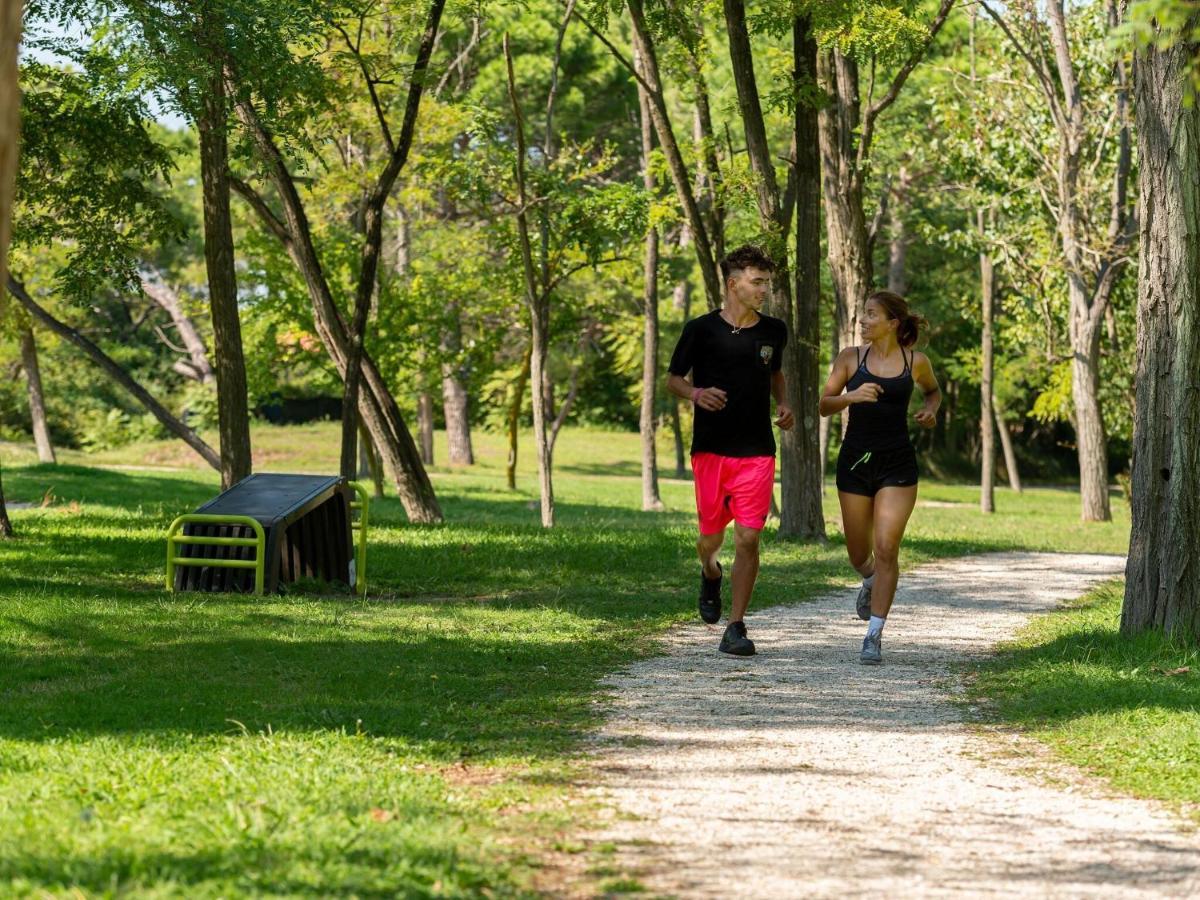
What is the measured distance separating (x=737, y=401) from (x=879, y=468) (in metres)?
0.89

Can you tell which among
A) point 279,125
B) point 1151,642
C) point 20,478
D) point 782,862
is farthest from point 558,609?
point 20,478

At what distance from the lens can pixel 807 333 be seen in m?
18.3

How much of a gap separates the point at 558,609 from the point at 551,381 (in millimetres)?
36919

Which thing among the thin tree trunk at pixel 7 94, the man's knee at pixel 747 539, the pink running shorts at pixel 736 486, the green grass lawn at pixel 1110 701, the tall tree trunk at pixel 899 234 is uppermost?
the tall tree trunk at pixel 899 234

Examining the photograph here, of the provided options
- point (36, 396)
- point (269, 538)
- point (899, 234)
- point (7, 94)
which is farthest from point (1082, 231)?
point (7, 94)

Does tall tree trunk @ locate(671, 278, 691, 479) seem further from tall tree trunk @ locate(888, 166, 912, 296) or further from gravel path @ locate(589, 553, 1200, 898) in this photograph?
gravel path @ locate(589, 553, 1200, 898)

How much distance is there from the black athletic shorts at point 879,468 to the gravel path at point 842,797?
104 cm

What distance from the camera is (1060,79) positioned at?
29.2 meters

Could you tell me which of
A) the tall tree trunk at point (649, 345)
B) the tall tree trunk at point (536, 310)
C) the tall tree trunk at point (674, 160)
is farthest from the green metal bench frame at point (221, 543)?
the tall tree trunk at point (649, 345)

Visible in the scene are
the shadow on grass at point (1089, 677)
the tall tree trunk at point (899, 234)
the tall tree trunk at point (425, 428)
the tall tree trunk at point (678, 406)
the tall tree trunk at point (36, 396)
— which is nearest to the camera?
the shadow on grass at point (1089, 677)

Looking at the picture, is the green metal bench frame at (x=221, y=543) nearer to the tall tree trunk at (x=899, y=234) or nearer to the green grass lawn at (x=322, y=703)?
the green grass lawn at (x=322, y=703)

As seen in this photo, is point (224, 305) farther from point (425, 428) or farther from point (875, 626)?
point (425, 428)

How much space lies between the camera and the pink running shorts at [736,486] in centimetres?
930

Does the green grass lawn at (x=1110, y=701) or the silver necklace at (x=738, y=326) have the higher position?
the silver necklace at (x=738, y=326)
